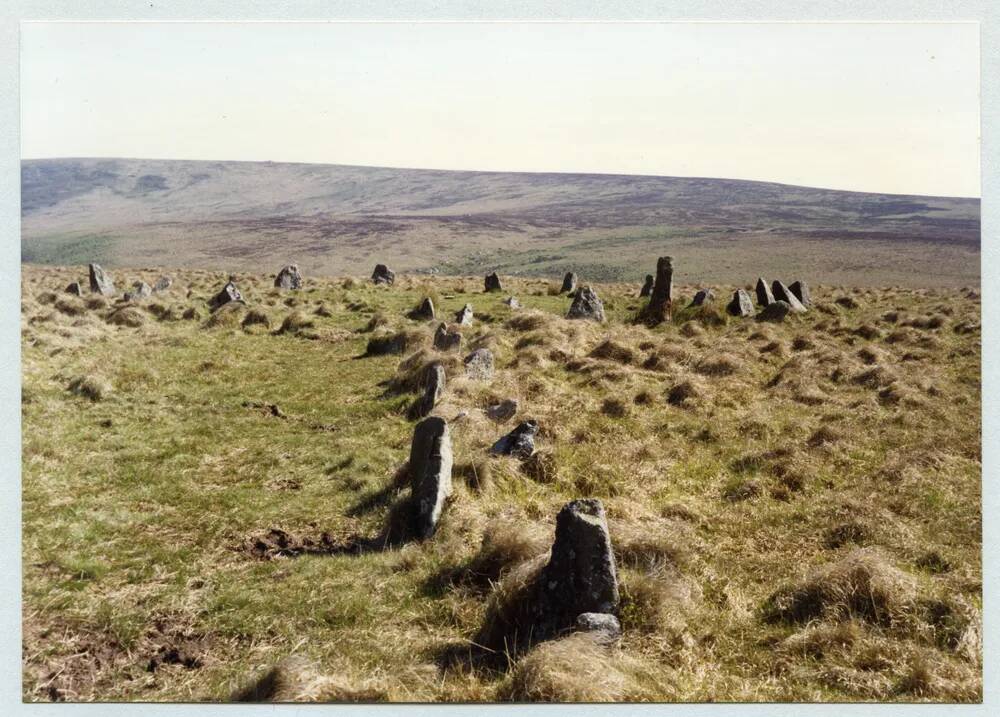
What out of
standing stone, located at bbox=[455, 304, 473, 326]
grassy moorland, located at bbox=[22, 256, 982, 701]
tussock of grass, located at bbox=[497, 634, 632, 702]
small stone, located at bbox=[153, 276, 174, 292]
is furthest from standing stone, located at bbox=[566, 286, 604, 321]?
small stone, located at bbox=[153, 276, 174, 292]

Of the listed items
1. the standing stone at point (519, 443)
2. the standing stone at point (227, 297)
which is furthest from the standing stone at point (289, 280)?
the standing stone at point (519, 443)

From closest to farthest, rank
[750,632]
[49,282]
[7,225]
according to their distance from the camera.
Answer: [750,632] → [7,225] → [49,282]

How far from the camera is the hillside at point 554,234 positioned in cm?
6956

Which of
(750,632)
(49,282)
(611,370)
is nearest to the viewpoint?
(750,632)

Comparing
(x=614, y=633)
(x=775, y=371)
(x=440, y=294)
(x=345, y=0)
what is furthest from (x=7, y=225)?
(x=440, y=294)

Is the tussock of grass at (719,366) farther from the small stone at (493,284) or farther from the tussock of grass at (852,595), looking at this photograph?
the small stone at (493,284)

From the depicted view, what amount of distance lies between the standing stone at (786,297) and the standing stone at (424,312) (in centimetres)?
1218

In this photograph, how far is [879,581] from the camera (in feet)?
19.5

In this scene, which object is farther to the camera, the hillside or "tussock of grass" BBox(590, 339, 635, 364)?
the hillside

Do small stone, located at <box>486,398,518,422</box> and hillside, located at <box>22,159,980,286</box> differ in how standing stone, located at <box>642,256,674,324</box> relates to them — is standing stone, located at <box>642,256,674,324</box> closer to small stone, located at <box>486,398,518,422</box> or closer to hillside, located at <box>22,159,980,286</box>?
small stone, located at <box>486,398,518,422</box>

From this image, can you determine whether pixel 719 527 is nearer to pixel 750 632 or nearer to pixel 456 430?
pixel 750 632

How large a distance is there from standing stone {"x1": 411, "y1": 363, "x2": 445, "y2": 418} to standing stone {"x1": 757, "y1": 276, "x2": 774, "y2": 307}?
52.4 ft

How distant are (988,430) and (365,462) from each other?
8218 millimetres

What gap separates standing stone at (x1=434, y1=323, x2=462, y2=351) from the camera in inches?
637
